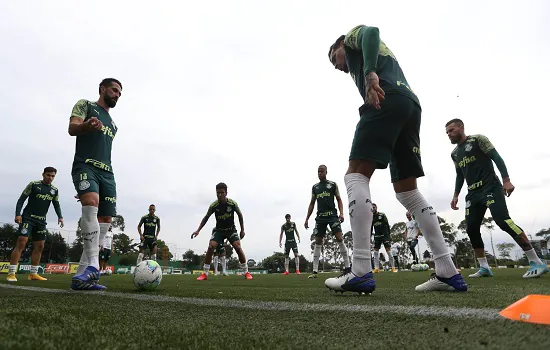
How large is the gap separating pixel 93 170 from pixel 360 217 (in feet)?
10.4

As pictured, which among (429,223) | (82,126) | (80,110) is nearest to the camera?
(429,223)

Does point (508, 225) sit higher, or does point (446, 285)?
point (508, 225)

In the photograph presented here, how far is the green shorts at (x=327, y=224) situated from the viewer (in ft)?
33.4

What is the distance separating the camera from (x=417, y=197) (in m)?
3.34

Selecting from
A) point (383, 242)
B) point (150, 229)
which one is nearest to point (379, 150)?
point (383, 242)

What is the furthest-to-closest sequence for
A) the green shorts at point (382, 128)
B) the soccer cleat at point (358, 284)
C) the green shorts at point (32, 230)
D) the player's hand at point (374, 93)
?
the green shorts at point (32, 230) → the green shorts at point (382, 128) → the soccer cleat at point (358, 284) → the player's hand at point (374, 93)

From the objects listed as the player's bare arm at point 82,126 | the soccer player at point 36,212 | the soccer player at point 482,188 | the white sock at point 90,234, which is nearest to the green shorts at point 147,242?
the soccer player at point 36,212

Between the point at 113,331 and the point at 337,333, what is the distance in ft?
3.02

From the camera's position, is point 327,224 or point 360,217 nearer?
point 360,217

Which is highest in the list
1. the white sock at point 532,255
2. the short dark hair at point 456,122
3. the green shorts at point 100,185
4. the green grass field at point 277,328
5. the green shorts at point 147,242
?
the short dark hair at point 456,122

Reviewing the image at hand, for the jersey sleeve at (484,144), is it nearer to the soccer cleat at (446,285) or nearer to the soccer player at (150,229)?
the soccer cleat at (446,285)

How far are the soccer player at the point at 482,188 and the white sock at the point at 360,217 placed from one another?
3.70 m

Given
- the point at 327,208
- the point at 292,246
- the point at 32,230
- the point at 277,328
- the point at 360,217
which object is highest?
the point at 327,208

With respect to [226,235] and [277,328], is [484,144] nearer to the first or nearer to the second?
[277,328]
